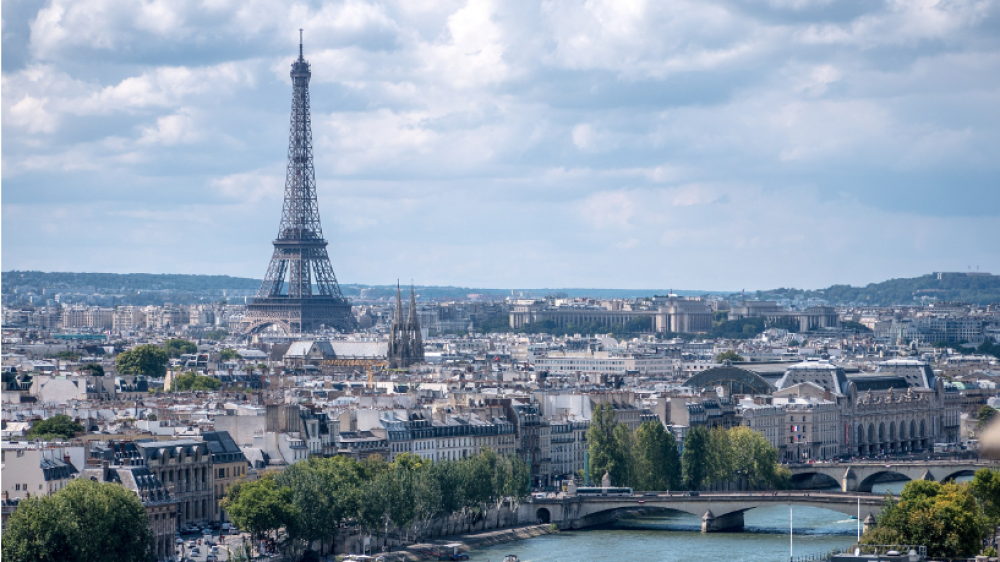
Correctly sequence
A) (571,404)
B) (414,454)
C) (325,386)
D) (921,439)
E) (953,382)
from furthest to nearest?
1. (953,382)
2. (921,439)
3. (325,386)
4. (571,404)
5. (414,454)

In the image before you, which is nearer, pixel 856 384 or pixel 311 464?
pixel 311 464

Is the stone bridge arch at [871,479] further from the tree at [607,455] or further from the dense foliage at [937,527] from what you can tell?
the dense foliage at [937,527]

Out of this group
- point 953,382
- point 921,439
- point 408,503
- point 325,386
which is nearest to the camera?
point 408,503

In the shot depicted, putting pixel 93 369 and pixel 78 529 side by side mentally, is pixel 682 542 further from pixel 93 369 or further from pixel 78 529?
pixel 93 369

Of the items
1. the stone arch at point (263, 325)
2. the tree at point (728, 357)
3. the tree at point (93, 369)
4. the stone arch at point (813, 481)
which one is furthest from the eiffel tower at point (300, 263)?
the stone arch at point (813, 481)

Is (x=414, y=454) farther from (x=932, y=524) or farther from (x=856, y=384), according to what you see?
(x=856, y=384)

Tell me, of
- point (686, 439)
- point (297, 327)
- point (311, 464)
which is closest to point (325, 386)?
point (686, 439)
